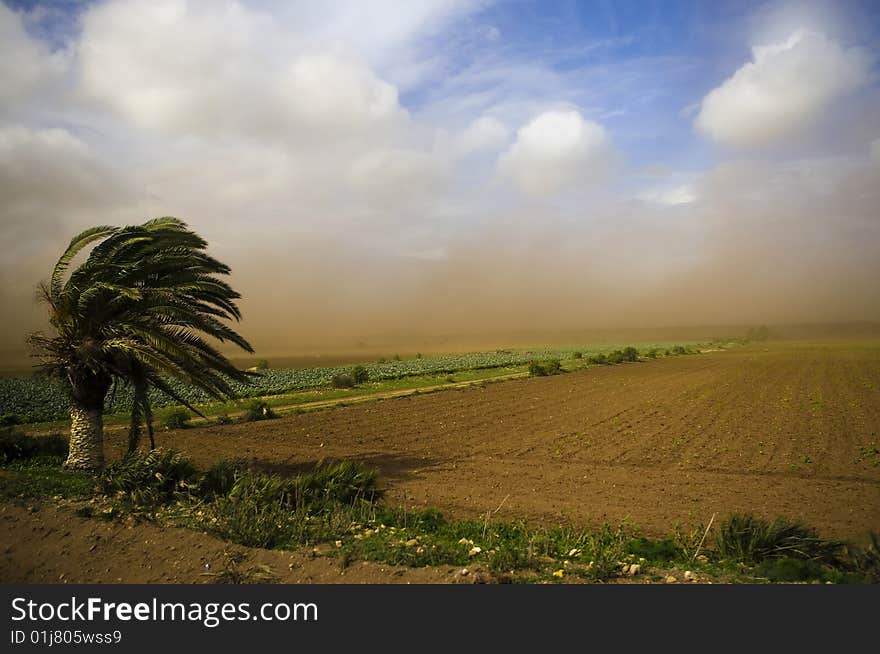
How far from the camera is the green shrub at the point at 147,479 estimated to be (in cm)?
849

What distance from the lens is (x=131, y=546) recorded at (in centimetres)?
661

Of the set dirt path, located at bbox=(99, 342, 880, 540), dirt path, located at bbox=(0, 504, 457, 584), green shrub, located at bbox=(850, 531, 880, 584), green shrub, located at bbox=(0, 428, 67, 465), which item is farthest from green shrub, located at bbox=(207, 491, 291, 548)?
green shrub, located at bbox=(0, 428, 67, 465)

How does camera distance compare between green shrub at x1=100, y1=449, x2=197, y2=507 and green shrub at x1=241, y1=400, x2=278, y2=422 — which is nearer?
green shrub at x1=100, y1=449, x2=197, y2=507

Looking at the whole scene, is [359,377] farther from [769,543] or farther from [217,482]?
[769,543]

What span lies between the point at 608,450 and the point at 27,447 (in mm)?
16900

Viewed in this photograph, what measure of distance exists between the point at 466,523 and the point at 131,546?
5248 millimetres

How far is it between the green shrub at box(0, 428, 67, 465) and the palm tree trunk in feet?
7.79

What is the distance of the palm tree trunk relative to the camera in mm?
11094

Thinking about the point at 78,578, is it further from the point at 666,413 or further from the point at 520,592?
the point at 666,413

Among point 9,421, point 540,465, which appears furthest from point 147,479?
point 9,421

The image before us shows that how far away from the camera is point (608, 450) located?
54.7 ft

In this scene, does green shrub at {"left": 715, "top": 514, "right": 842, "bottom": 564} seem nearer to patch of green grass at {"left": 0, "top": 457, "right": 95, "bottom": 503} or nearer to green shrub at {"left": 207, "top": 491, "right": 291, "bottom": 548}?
green shrub at {"left": 207, "top": 491, "right": 291, "bottom": 548}

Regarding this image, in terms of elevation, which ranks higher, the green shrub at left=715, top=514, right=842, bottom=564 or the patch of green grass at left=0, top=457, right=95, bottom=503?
the patch of green grass at left=0, top=457, right=95, bottom=503

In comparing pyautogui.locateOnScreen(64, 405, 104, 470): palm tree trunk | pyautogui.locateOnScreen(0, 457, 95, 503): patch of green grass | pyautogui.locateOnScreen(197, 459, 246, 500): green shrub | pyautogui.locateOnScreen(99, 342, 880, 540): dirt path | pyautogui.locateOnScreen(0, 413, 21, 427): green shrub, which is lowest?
pyautogui.locateOnScreen(99, 342, 880, 540): dirt path
